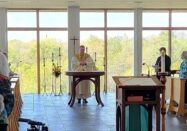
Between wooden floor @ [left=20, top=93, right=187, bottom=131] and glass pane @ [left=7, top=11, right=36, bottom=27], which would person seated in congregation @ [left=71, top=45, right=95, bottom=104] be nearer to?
wooden floor @ [left=20, top=93, right=187, bottom=131]

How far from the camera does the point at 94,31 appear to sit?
47.5 ft

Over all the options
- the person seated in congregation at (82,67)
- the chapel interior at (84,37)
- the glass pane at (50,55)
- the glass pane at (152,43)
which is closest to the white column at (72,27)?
the chapel interior at (84,37)

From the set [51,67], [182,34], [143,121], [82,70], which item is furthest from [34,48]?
[143,121]

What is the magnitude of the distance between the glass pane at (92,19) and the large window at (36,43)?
0.65 m

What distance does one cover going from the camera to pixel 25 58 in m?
14.4

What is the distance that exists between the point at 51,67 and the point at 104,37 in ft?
7.30

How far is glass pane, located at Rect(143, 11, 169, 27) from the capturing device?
14523 millimetres

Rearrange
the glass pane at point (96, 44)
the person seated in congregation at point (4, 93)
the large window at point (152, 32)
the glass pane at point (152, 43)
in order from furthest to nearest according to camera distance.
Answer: the glass pane at point (152, 43) < the large window at point (152, 32) < the glass pane at point (96, 44) < the person seated in congregation at point (4, 93)

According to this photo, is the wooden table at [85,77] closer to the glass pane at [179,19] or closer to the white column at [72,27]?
the white column at [72,27]

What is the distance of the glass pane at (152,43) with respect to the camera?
576 inches

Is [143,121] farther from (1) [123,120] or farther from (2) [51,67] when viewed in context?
(2) [51,67]
